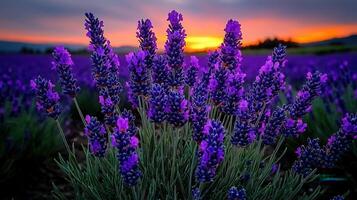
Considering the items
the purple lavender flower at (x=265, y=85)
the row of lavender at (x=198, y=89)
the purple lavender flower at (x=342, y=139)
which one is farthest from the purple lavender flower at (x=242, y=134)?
the purple lavender flower at (x=342, y=139)

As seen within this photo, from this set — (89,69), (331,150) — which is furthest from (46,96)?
(89,69)

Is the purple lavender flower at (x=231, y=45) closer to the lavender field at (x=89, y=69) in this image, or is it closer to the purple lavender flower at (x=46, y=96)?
the purple lavender flower at (x=46, y=96)

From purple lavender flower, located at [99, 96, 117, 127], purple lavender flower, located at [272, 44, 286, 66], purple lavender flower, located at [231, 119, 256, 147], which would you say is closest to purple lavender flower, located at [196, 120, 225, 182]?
purple lavender flower, located at [231, 119, 256, 147]

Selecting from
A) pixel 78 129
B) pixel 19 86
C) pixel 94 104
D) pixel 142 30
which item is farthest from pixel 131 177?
pixel 94 104

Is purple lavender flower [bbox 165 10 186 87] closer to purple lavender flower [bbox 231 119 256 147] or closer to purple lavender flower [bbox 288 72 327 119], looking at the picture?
purple lavender flower [bbox 231 119 256 147]

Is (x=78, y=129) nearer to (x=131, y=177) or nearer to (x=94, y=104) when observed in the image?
(x=94, y=104)
